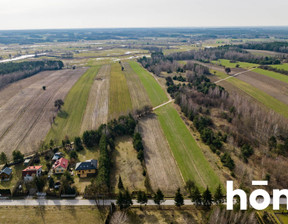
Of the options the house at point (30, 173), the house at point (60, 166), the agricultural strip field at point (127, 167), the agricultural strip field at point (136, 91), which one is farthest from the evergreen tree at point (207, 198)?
the agricultural strip field at point (136, 91)

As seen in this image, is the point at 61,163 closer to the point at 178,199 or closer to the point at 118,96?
the point at 178,199

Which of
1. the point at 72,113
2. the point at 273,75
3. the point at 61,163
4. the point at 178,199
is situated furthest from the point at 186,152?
the point at 273,75

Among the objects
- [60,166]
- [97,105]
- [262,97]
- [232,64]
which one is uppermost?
[232,64]

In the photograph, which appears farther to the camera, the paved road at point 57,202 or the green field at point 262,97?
the green field at point 262,97

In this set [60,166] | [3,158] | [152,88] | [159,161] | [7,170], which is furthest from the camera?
[152,88]

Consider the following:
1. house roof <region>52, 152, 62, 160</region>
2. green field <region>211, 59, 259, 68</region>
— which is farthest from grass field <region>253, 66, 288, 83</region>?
house roof <region>52, 152, 62, 160</region>

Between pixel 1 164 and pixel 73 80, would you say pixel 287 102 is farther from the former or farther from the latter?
pixel 73 80

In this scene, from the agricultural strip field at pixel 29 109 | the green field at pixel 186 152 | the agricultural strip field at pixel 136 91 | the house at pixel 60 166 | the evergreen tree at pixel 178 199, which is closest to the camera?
the evergreen tree at pixel 178 199

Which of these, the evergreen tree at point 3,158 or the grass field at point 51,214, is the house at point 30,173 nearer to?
the grass field at point 51,214
